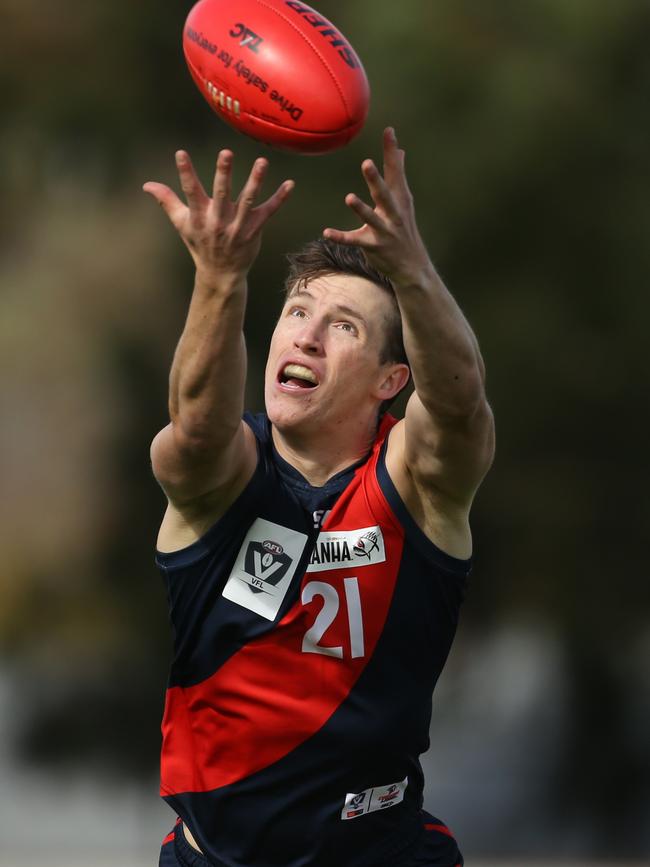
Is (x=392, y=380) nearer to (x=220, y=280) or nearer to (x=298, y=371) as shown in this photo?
(x=298, y=371)

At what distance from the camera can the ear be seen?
13.6 ft

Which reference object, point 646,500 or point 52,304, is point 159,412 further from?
point 646,500

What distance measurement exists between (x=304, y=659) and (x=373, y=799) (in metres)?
0.46

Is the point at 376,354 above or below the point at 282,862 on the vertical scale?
above

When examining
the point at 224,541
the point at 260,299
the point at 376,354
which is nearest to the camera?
the point at 224,541

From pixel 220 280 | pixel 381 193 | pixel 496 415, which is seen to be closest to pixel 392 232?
pixel 381 193

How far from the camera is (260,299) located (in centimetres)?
874

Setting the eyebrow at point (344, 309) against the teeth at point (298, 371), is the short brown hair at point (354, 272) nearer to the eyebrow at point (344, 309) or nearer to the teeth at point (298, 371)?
the eyebrow at point (344, 309)

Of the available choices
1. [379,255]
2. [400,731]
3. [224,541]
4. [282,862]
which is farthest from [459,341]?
[282,862]

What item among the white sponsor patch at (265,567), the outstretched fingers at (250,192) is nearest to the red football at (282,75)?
the outstretched fingers at (250,192)

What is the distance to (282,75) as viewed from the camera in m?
3.66

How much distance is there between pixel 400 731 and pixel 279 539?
0.63m

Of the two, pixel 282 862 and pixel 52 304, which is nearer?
pixel 282 862

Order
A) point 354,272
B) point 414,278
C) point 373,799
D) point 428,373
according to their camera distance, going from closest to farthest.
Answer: point 414,278 → point 428,373 → point 373,799 → point 354,272
